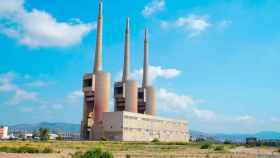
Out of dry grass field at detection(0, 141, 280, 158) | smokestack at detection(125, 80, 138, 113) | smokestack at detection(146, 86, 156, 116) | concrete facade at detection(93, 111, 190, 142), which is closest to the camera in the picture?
dry grass field at detection(0, 141, 280, 158)

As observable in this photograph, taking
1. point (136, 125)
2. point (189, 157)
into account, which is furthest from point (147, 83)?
point (189, 157)

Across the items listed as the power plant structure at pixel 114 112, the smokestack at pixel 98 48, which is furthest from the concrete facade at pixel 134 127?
the smokestack at pixel 98 48

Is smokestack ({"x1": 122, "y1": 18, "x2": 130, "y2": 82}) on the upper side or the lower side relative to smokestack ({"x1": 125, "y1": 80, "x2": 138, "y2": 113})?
upper

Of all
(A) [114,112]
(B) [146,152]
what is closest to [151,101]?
(A) [114,112]

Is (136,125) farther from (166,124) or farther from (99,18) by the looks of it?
(99,18)

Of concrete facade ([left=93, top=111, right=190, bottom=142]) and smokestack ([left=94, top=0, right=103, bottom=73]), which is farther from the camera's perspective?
smokestack ([left=94, top=0, right=103, bottom=73])

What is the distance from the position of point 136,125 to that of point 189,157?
95282 mm

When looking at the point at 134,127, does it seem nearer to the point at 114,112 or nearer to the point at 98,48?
the point at 114,112

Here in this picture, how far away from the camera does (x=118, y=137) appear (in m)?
130

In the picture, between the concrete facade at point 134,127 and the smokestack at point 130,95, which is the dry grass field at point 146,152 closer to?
the concrete facade at point 134,127

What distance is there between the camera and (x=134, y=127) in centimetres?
13725

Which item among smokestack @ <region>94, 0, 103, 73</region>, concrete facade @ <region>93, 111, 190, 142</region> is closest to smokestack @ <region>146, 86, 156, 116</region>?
concrete facade @ <region>93, 111, 190, 142</region>

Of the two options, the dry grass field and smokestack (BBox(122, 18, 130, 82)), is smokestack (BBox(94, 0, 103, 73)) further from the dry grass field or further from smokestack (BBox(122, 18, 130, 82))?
the dry grass field

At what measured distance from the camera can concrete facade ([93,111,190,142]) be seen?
5138 inches
